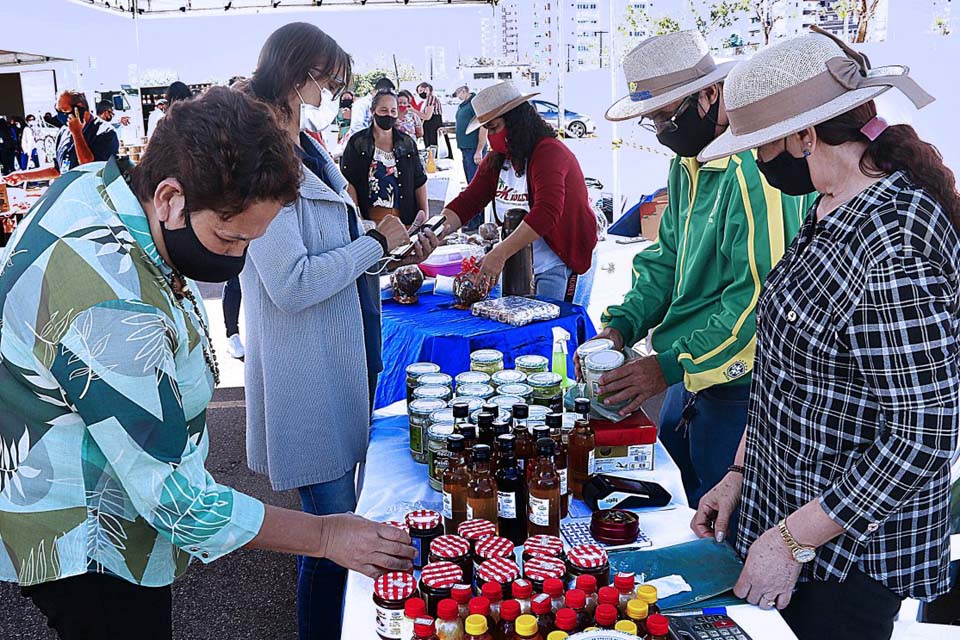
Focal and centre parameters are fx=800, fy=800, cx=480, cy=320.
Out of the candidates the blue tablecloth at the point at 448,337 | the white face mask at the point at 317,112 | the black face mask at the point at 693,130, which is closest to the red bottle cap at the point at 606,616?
the black face mask at the point at 693,130

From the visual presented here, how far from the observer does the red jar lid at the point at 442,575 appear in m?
1.15

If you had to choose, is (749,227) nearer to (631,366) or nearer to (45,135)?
(631,366)

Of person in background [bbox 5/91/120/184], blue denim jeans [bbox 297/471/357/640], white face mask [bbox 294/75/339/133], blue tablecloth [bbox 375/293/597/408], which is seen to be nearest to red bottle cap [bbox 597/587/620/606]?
blue denim jeans [bbox 297/471/357/640]

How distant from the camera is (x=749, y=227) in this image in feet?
5.92

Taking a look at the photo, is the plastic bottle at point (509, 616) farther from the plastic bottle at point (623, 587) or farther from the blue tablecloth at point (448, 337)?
the blue tablecloth at point (448, 337)

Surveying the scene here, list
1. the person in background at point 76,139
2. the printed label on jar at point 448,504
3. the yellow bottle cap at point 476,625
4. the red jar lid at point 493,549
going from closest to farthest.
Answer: the yellow bottle cap at point 476,625 → the red jar lid at point 493,549 → the printed label on jar at point 448,504 → the person in background at point 76,139

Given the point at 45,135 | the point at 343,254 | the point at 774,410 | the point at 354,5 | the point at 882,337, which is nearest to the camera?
the point at 882,337

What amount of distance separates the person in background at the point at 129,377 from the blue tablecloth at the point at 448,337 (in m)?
1.52

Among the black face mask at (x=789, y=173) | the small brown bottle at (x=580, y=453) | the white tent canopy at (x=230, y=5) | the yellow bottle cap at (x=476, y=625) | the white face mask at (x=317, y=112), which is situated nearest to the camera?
the yellow bottle cap at (x=476, y=625)

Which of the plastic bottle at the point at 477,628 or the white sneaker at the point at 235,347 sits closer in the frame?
the plastic bottle at the point at 477,628

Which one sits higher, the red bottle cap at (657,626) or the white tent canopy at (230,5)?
the white tent canopy at (230,5)

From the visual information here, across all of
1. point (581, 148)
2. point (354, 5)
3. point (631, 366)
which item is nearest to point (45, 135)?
point (354, 5)

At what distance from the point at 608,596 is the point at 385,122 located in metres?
4.27

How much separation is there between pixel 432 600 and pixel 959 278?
943 millimetres
